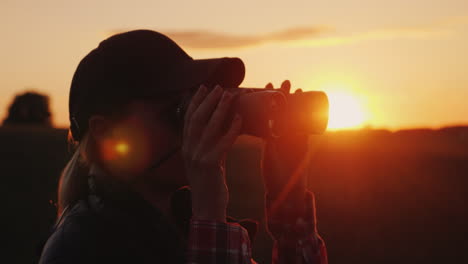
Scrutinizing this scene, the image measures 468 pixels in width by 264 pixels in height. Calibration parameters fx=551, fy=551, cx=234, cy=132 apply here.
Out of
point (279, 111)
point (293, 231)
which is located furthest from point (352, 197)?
point (279, 111)

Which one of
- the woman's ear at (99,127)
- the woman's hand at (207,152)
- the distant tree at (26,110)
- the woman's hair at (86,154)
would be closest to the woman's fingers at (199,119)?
the woman's hand at (207,152)

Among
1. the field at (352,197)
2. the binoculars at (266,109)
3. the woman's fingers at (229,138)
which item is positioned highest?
the binoculars at (266,109)

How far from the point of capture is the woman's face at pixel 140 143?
165 centimetres

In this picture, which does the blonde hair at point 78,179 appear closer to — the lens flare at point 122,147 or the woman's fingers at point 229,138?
the lens flare at point 122,147

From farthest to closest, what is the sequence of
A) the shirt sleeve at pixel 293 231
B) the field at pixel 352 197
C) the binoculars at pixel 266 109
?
the field at pixel 352 197 < the shirt sleeve at pixel 293 231 < the binoculars at pixel 266 109

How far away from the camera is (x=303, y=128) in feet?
6.54

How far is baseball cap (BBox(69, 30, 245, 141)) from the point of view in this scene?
5.50 feet

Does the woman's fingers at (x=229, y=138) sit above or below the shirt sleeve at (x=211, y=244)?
above

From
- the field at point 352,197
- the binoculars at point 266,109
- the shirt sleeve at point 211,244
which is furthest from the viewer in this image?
the field at point 352,197

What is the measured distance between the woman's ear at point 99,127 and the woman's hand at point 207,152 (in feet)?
1.00

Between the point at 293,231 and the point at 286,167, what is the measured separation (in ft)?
0.84

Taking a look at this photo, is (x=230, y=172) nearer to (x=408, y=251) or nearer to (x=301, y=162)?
(x=408, y=251)

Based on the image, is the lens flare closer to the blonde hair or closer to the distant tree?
the blonde hair

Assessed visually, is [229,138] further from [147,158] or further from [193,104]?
[147,158]
